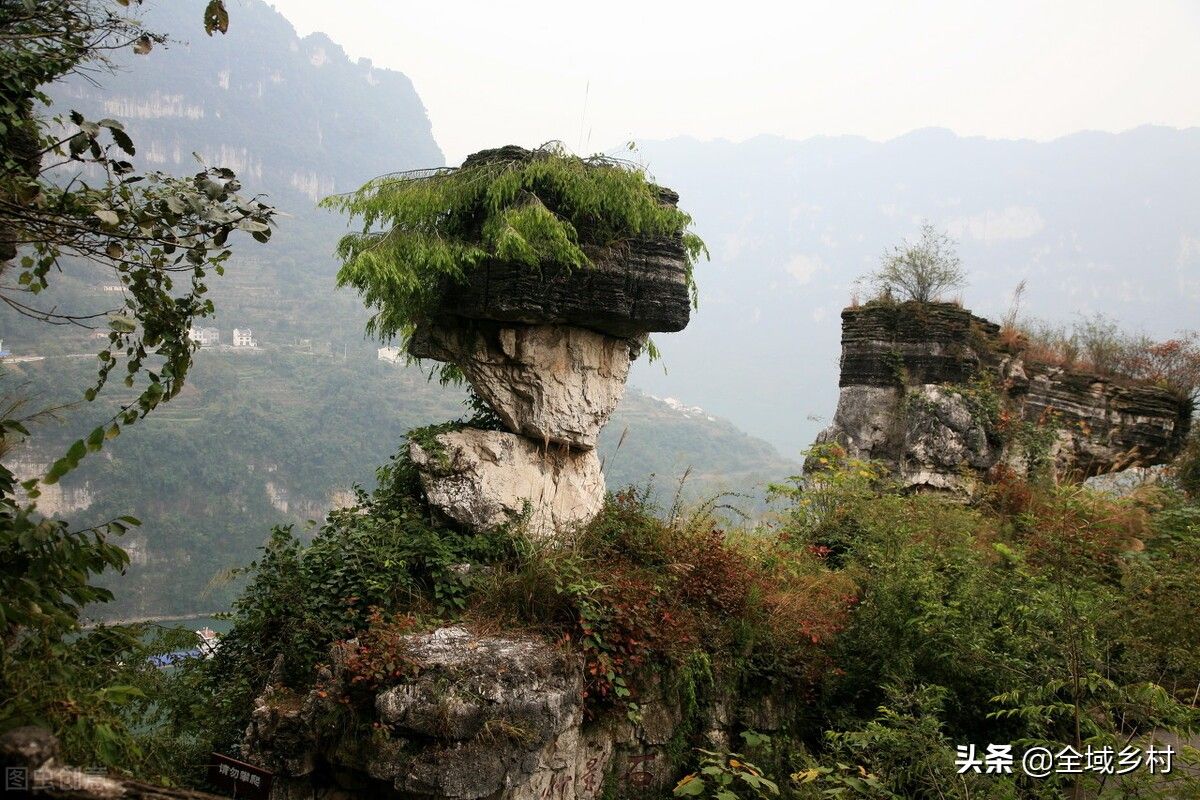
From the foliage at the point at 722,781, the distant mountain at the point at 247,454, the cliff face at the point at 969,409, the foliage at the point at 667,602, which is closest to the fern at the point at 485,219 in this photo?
the foliage at the point at 667,602

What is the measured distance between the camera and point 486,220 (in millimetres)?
6941

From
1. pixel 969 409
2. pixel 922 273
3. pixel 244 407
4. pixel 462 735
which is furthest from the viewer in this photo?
pixel 244 407

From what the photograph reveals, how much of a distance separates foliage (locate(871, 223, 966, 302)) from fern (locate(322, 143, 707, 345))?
654 cm

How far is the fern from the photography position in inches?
264

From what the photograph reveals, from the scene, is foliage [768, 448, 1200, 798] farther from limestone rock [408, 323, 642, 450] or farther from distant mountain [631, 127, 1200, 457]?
distant mountain [631, 127, 1200, 457]

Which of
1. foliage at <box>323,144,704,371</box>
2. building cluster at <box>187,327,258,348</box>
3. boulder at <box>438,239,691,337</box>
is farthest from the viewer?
building cluster at <box>187,327,258,348</box>

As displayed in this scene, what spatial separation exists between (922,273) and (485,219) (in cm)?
836

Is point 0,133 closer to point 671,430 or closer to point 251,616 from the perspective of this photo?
point 251,616

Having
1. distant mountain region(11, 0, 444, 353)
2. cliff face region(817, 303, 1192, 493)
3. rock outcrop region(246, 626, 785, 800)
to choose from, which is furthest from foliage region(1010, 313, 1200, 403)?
distant mountain region(11, 0, 444, 353)

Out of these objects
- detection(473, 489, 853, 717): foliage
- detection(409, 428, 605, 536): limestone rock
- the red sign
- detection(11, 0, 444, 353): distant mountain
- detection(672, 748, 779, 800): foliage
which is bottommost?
detection(672, 748, 779, 800): foliage

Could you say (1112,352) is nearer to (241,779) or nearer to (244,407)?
(241,779)

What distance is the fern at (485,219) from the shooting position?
6695 millimetres

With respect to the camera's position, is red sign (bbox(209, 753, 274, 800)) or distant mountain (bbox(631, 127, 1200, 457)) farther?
distant mountain (bbox(631, 127, 1200, 457))

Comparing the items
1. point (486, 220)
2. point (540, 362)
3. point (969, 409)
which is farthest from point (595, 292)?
point (969, 409)
